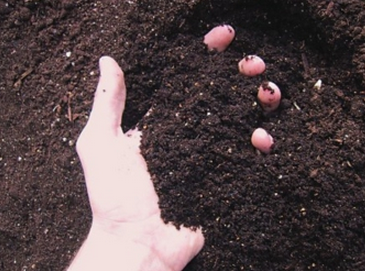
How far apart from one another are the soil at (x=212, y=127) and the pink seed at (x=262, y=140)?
20mm

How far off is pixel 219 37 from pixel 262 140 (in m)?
0.30

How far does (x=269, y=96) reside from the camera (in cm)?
133

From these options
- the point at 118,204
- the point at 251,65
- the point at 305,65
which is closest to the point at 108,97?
the point at 118,204

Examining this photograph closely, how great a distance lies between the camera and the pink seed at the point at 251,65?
1.35m

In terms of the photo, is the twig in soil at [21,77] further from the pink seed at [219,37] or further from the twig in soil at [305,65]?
the twig in soil at [305,65]

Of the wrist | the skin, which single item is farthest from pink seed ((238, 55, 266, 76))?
the wrist

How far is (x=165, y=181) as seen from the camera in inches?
51.0

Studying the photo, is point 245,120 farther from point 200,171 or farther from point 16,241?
point 16,241

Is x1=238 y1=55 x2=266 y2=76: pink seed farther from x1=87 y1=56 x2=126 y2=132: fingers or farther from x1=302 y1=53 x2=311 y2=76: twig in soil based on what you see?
x1=87 y1=56 x2=126 y2=132: fingers

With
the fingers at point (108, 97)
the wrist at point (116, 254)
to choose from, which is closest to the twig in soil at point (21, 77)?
the fingers at point (108, 97)

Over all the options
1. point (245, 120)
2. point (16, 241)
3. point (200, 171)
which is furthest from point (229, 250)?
point (16, 241)

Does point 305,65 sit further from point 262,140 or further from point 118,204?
point 118,204

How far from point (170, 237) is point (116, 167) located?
0.74ft

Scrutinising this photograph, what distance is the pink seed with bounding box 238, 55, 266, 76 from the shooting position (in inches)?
53.1
